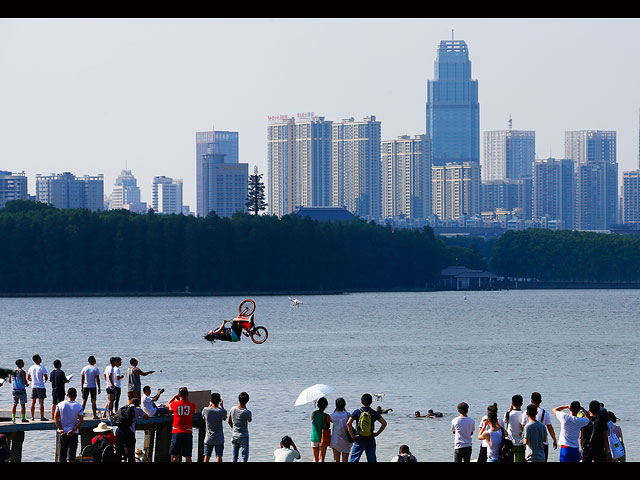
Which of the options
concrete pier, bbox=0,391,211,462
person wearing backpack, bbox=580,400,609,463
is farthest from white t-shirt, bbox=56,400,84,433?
person wearing backpack, bbox=580,400,609,463

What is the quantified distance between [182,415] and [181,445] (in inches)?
20.5

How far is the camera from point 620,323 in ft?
392

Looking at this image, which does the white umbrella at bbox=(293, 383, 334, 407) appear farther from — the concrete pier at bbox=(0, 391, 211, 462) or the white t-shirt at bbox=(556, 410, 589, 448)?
the white t-shirt at bbox=(556, 410, 589, 448)

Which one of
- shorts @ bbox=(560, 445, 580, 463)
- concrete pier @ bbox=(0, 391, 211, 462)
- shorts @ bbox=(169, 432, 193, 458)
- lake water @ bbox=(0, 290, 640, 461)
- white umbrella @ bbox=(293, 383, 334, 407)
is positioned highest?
white umbrella @ bbox=(293, 383, 334, 407)

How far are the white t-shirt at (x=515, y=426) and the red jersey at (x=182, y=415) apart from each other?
208 inches

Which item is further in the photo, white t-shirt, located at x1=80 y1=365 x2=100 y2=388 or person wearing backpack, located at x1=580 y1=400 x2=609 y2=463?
white t-shirt, located at x1=80 y1=365 x2=100 y2=388

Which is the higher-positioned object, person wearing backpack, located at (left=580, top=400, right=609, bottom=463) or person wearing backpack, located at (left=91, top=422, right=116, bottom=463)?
person wearing backpack, located at (left=580, top=400, right=609, bottom=463)

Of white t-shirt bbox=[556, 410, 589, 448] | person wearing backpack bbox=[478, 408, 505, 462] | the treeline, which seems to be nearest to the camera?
person wearing backpack bbox=[478, 408, 505, 462]

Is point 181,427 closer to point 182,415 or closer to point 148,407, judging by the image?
point 182,415

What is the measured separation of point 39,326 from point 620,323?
2199 inches

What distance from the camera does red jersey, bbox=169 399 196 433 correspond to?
66.0 ft

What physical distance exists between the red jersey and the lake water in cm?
1203
